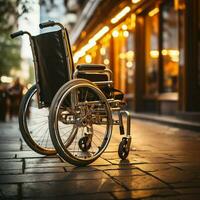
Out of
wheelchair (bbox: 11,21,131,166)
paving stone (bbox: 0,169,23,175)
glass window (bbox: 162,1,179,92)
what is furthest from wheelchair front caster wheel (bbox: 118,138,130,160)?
glass window (bbox: 162,1,179,92)

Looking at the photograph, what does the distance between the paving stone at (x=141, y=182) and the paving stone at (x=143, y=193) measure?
0.44 feet

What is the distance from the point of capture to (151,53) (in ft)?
50.4

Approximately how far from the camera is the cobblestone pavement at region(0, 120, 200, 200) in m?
3.28

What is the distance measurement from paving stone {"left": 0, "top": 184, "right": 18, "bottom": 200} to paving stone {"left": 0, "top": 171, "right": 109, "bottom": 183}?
0.19m

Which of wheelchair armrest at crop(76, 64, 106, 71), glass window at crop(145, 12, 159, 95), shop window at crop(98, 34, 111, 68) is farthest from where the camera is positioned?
shop window at crop(98, 34, 111, 68)

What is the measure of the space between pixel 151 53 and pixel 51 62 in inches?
427

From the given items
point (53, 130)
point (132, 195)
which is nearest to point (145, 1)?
point (53, 130)

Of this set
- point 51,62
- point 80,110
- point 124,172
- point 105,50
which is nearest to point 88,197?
point 124,172

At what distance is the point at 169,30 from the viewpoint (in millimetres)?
13805

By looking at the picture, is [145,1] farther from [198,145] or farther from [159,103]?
[198,145]

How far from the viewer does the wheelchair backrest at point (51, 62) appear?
15.5ft

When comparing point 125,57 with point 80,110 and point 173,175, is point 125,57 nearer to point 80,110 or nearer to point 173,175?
point 80,110

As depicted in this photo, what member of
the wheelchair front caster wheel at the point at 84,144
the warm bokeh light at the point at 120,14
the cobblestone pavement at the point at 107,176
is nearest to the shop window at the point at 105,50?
the warm bokeh light at the point at 120,14

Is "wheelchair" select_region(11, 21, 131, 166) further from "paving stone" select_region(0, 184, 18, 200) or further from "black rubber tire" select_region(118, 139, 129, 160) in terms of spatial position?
"paving stone" select_region(0, 184, 18, 200)
